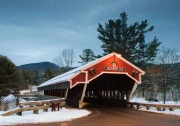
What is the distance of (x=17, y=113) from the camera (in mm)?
13664

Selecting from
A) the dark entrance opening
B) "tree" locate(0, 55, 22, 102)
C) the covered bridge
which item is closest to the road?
the covered bridge

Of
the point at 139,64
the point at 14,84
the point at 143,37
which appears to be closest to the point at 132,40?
the point at 143,37

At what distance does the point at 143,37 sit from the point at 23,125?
89.9ft

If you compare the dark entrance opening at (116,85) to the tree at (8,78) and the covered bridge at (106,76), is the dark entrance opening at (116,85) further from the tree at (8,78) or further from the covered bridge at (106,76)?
the tree at (8,78)

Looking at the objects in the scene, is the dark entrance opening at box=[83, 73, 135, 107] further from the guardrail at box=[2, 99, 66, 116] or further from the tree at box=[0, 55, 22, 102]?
the tree at box=[0, 55, 22, 102]

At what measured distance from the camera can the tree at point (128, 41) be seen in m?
33.6

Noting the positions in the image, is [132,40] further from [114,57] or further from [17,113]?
[17,113]

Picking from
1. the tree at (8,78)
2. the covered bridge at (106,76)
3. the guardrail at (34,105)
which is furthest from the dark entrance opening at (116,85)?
the tree at (8,78)

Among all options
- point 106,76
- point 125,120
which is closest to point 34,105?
point 125,120

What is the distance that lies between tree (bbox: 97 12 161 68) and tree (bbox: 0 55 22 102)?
15.9 metres

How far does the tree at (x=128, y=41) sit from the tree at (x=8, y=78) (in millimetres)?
15904

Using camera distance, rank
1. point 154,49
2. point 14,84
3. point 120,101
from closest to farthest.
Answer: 1. point 120,101
2. point 154,49
3. point 14,84

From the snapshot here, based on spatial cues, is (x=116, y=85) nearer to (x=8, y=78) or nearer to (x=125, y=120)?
(x=125, y=120)

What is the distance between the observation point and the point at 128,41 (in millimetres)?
34219
